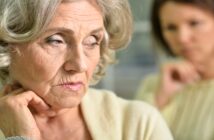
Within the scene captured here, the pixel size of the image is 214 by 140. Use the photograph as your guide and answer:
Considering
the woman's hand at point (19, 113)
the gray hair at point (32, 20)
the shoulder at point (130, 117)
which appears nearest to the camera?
the gray hair at point (32, 20)

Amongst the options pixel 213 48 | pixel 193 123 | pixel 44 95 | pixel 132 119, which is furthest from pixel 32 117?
pixel 213 48

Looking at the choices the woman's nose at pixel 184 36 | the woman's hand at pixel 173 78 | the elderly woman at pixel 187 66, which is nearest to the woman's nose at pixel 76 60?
the elderly woman at pixel 187 66

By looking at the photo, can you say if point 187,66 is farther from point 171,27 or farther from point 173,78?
point 171,27

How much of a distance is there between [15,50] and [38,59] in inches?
2.8

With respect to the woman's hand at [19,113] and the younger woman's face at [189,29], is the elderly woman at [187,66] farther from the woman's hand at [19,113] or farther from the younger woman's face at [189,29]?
the woman's hand at [19,113]

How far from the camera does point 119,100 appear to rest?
1628 millimetres

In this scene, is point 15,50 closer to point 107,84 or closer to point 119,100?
point 119,100

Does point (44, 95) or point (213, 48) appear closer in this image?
point (44, 95)

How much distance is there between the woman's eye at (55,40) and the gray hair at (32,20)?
37 millimetres

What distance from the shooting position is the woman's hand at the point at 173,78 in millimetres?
3033

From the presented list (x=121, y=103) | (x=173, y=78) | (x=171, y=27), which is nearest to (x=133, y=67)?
(x=173, y=78)

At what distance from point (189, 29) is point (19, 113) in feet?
5.14

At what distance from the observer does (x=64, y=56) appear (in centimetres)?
139

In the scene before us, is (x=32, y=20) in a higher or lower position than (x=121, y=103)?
higher
